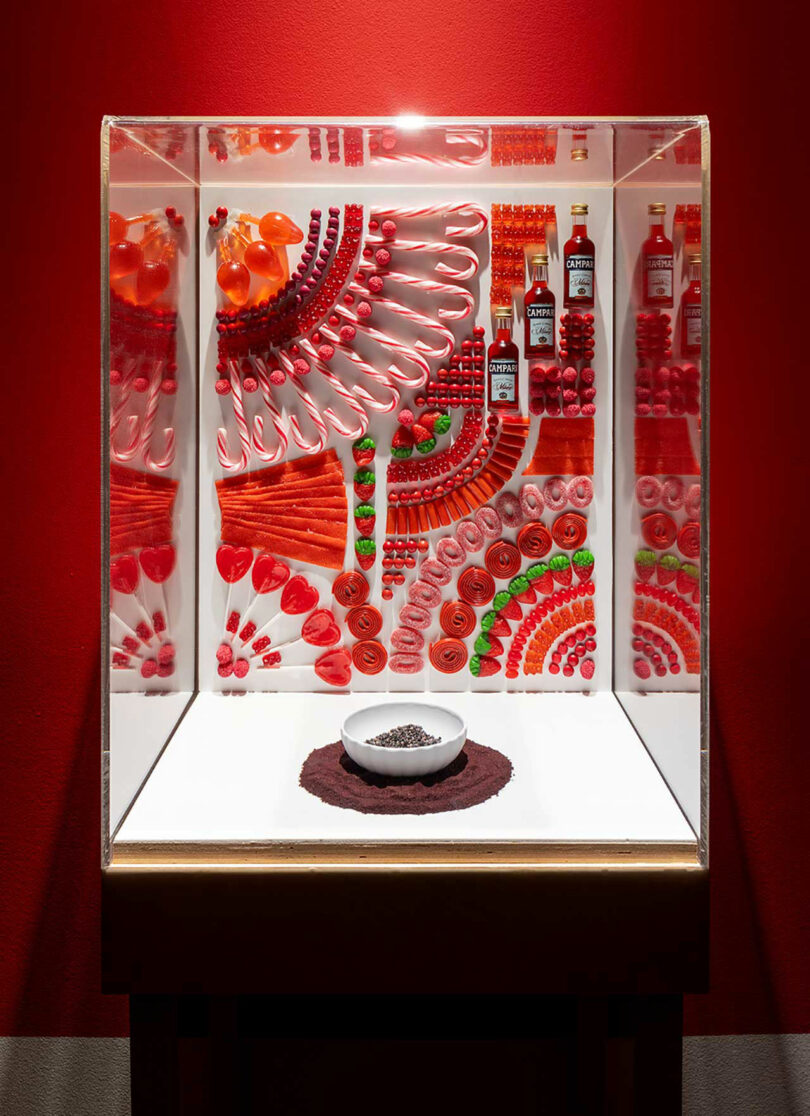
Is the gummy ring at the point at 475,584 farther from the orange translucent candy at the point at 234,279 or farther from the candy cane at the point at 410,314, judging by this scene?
the orange translucent candy at the point at 234,279

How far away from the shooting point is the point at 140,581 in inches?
71.1

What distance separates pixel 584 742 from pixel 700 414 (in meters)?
0.73

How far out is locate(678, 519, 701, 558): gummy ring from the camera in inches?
62.2

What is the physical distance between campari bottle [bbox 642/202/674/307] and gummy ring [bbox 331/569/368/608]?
886mm

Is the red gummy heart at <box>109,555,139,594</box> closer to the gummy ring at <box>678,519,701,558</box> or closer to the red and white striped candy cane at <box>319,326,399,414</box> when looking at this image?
the red and white striped candy cane at <box>319,326,399,414</box>

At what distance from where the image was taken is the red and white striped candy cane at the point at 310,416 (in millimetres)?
2270

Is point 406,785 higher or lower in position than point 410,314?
lower

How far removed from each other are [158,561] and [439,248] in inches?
36.7

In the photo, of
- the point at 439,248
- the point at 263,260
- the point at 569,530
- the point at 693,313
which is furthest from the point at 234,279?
the point at 693,313

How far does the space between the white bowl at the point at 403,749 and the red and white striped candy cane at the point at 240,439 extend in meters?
0.71

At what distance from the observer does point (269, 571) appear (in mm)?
2318

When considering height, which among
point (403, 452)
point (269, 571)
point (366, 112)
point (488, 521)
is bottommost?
point (269, 571)

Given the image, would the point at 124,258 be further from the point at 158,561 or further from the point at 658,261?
the point at 658,261

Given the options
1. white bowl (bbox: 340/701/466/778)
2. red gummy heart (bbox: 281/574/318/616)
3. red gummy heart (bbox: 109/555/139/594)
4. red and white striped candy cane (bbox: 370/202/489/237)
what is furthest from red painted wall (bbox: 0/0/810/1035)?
white bowl (bbox: 340/701/466/778)
